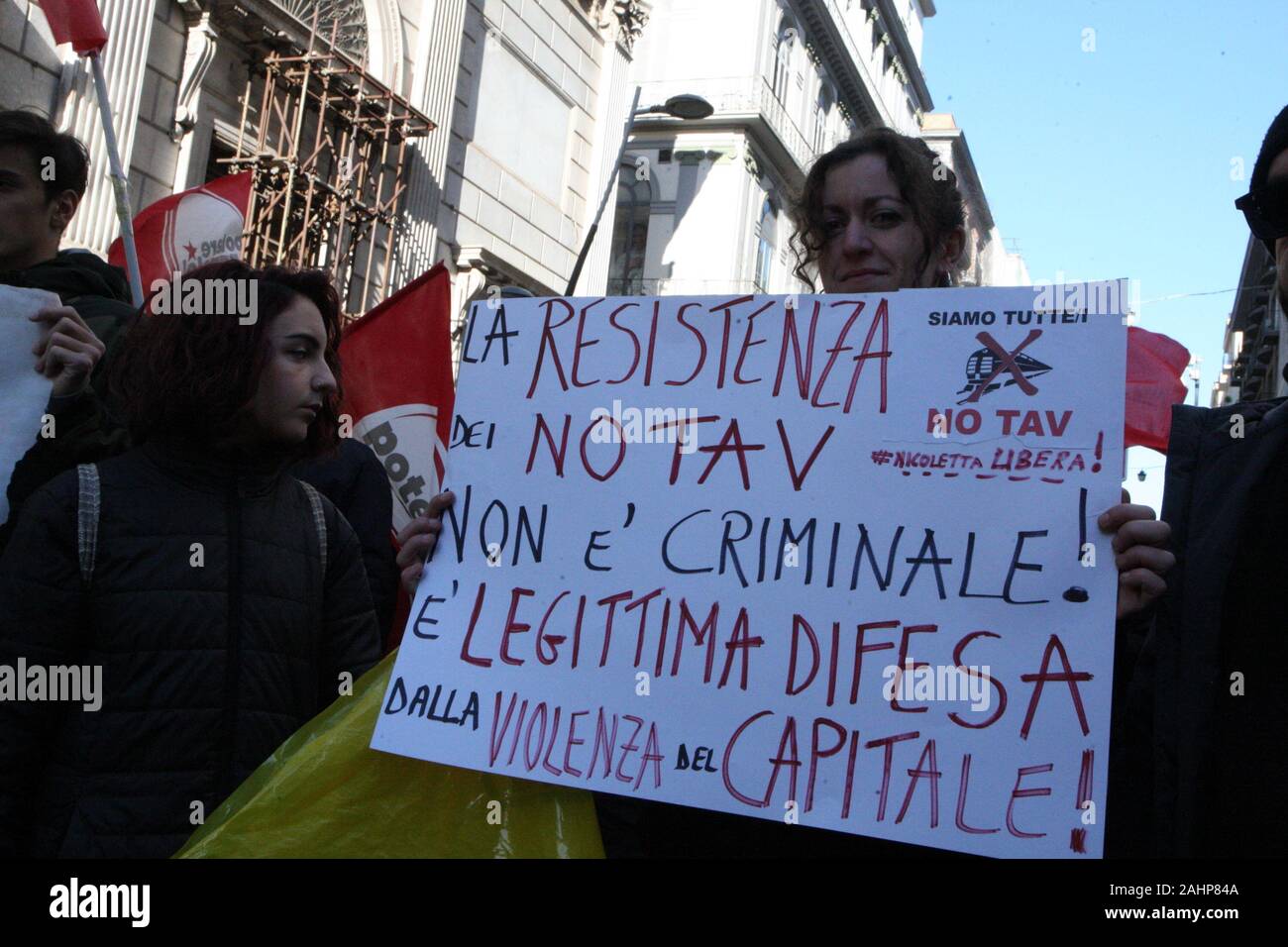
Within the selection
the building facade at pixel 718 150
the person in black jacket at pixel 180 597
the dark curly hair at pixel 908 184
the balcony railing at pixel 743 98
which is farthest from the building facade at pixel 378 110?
the balcony railing at pixel 743 98

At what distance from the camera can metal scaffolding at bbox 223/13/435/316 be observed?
9305 mm

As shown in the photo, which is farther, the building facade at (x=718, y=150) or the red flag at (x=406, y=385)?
the building facade at (x=718, y=150)

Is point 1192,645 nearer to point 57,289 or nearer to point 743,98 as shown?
point 57,289

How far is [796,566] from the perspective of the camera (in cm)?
163

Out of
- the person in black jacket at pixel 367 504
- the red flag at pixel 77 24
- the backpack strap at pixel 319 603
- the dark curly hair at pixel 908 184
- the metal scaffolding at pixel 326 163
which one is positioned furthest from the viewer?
the metal scaffolding at pixel 326 163

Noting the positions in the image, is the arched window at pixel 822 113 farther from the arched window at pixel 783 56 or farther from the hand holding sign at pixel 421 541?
the hand holding sign at pixel 421 541

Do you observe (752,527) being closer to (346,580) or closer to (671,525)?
(671,525)

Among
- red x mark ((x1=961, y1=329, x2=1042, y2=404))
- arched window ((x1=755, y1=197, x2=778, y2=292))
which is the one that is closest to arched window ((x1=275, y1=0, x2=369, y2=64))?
red x mark ((x1=961, y1=329, x2=1042, y2=404))

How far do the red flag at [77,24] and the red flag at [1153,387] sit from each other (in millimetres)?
3833

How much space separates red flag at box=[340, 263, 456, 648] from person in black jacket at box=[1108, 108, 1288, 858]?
2621mm

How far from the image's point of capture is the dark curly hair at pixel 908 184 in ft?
6.52

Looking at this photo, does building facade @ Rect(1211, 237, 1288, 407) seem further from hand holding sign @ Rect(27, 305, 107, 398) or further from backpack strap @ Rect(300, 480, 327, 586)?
hand holding sign @ Rect(27, 305, 107, 398)
